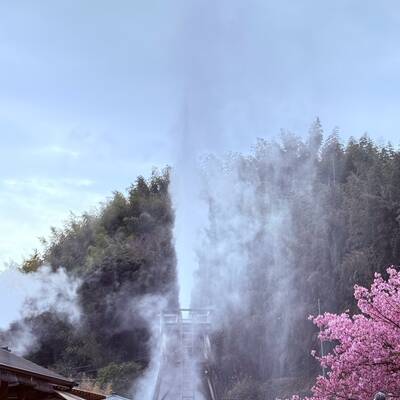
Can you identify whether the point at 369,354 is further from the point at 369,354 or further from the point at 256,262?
the point at 256,262

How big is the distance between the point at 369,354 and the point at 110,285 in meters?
15.3

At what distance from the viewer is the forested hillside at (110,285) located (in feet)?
62.1

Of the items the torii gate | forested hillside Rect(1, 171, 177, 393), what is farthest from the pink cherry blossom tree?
forested hillside Rect(1, 171, 177, 393)

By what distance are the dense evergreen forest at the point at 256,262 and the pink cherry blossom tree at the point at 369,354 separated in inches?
268

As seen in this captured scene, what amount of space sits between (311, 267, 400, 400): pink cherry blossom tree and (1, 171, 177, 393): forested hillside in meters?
10.1

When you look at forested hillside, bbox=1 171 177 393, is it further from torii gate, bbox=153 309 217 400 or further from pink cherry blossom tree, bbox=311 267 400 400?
pink cherry blossom tree, bbox=311 267 400 400

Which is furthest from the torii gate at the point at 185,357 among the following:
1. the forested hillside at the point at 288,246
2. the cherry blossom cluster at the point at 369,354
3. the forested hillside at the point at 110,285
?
the cherry blossom cluster at the point at 369,354

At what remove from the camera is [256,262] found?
1895 centimetres

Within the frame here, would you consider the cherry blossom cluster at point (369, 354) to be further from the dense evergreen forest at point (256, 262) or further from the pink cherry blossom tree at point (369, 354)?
the dense evergreen forest at point (256, 262)

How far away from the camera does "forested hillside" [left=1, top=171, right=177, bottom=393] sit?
1892 cm

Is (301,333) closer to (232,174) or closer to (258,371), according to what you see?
(258,371)

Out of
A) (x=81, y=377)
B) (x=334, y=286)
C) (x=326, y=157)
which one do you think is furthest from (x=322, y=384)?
(x=326, y=157)

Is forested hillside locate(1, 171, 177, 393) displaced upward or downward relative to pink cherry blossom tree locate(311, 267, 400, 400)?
upward

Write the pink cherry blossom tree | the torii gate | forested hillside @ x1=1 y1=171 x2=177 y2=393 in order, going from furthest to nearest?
forested hillside @ x1=1 y1=171 x2=177 y2=393, the torii gate, the pink cherry blossom tree
